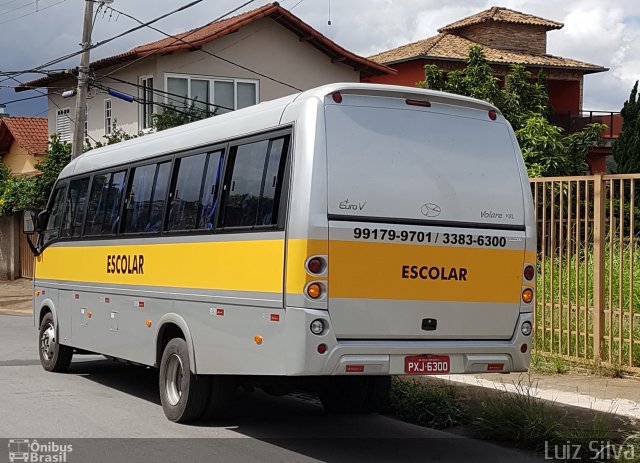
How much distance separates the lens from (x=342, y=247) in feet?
27.4

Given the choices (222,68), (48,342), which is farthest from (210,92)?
(48,342)

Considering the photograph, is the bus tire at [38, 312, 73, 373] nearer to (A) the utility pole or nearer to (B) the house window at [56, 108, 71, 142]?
(A) the utility pole

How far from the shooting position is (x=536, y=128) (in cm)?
2745

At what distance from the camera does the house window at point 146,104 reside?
1291 inches

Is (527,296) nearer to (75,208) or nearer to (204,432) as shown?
(204,432)

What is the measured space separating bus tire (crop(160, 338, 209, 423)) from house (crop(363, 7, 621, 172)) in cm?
3153

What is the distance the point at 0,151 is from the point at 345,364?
4282 centimetres

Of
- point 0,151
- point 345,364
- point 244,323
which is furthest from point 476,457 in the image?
point 0,151

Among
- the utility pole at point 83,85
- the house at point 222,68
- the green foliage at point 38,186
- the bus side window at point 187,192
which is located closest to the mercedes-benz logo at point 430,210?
the bus side window at point 187,192

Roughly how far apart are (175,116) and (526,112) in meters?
10.4

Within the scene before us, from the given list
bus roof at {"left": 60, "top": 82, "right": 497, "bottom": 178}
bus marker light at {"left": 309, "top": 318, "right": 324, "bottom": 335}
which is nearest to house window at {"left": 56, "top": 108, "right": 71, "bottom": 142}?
bus roof at {"left": 60, "top": 82, "right": 497, "bottom": 178}

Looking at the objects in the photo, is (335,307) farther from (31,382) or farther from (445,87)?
(445,87)

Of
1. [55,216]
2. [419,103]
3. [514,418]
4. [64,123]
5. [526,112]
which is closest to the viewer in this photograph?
[419,103]

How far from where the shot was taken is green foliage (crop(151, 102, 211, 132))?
101ft
